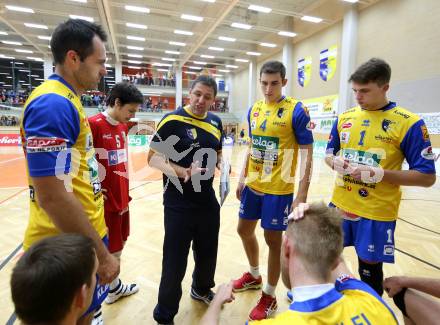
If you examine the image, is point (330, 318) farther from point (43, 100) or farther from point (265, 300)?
point (265, 300)

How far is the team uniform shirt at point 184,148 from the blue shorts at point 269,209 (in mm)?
548

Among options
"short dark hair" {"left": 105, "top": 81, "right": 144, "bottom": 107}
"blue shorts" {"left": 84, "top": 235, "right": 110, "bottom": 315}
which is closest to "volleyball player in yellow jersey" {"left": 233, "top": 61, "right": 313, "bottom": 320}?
"short dark hair" {"left": 105, "top": 81, "right": 144, "bottom": 107}

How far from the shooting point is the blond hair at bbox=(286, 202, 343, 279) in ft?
3.47

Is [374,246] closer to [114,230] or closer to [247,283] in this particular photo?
[247,283]

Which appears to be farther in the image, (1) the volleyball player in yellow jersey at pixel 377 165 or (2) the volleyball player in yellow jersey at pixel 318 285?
(1) the volleyball player in yellow jersey at pixel 377 165

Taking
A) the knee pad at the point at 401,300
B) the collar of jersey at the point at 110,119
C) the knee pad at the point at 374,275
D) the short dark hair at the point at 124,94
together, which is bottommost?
the knee pad at the point at 374,275

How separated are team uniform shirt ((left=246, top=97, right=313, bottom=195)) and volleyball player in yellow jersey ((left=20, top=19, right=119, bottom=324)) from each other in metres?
1.46

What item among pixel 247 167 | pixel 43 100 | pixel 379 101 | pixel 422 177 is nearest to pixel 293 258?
pixel 43 100

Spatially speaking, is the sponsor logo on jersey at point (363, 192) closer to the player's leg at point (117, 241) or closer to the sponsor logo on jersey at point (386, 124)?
the sponsor logo on jersey at point (386, 124)

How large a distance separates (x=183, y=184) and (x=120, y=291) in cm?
132

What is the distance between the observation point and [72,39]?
1.39 metres

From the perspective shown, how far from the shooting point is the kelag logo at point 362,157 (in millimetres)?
2059

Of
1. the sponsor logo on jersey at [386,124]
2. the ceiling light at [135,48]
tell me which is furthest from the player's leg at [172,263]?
the ceiling light at [135,48]

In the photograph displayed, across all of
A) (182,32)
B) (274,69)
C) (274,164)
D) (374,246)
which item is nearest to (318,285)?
(374,246)
